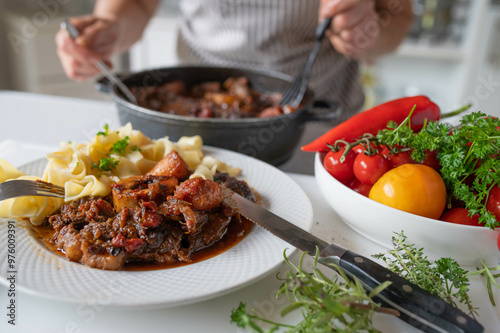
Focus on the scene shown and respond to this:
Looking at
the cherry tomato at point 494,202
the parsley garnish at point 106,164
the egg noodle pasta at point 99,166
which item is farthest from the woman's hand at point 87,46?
the cherry tomato at point 494,202

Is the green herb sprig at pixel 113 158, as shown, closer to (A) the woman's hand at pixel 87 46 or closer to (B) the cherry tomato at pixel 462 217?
(A) the woman's hand at pixel 87 46

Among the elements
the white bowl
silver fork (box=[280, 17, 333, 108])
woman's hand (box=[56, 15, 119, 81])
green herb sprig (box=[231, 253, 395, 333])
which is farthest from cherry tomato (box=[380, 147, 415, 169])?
woman's hand (box=[56, 15, 119, 81])

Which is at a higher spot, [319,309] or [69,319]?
[319,309]

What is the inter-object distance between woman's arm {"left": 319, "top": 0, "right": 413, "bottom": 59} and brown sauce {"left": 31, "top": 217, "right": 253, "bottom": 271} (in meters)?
1.24

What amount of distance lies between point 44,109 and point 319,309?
2070mm

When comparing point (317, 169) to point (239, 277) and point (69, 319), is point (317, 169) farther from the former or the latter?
Result: point (69, 319)

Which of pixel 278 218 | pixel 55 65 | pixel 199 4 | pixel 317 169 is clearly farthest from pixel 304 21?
pixel 55 65

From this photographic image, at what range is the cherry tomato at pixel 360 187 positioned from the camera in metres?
1.24

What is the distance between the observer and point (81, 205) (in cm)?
111

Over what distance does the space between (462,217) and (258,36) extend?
179 centimetres

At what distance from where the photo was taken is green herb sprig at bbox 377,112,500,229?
1.07 metres

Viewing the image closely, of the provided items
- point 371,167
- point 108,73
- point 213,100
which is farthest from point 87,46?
point 371,167

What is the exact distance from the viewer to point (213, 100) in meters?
2.04

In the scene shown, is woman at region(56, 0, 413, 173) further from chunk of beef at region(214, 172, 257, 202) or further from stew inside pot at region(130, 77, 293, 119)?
chunk of beef at region(214, 172, 257, 202)
